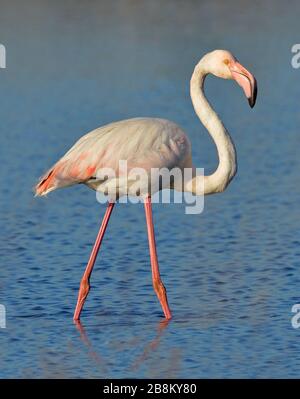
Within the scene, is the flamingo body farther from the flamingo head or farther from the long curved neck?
the flamingo head

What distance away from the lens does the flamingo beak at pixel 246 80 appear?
30.8ft

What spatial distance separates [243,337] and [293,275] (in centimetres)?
147

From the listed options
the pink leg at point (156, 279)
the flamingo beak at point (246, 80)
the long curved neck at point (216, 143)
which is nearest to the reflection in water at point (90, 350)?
the pink leg at point (156, 279)

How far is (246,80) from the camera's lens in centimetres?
946

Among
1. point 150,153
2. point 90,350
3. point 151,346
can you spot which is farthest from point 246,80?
point 90,350

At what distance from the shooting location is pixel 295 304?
963cm

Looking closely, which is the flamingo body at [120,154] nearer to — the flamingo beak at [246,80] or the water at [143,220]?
the flamingo beak at [246,80]

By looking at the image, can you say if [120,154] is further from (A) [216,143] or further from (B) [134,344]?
(B) [134,344]

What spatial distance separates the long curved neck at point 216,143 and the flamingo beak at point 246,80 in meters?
0.21

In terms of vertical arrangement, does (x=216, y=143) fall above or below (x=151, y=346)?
above

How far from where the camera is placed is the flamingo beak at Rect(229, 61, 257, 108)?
30.8ft

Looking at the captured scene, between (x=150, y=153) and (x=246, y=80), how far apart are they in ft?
2.59

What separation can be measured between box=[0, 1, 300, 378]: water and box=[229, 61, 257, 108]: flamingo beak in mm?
1407
